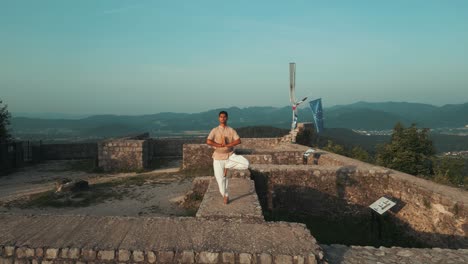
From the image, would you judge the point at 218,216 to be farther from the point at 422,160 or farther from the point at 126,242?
the point at 422,160

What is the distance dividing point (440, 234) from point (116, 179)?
10469mm

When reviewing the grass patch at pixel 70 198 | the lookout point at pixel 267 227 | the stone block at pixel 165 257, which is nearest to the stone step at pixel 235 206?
the lookout point at pixel 267 227

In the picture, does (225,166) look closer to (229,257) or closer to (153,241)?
(153,241)

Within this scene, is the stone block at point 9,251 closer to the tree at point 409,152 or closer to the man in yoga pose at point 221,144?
the man in yoga pose at point 221,144

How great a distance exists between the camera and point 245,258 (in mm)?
3314

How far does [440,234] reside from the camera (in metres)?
5.92

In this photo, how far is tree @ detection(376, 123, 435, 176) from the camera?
13344 mm

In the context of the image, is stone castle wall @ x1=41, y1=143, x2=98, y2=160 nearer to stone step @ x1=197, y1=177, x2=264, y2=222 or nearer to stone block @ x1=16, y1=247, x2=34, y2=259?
stone step @ x1=197, y1=177, x2=264, y2=222

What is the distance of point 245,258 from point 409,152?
12.3 metres

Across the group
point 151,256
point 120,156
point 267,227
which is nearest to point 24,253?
point 151,256

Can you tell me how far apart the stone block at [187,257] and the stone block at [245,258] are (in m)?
0.48

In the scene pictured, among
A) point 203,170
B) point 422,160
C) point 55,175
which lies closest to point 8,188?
point 55,175

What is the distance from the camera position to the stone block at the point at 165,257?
337 cm

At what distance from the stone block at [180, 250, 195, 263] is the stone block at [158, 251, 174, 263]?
10 cm
